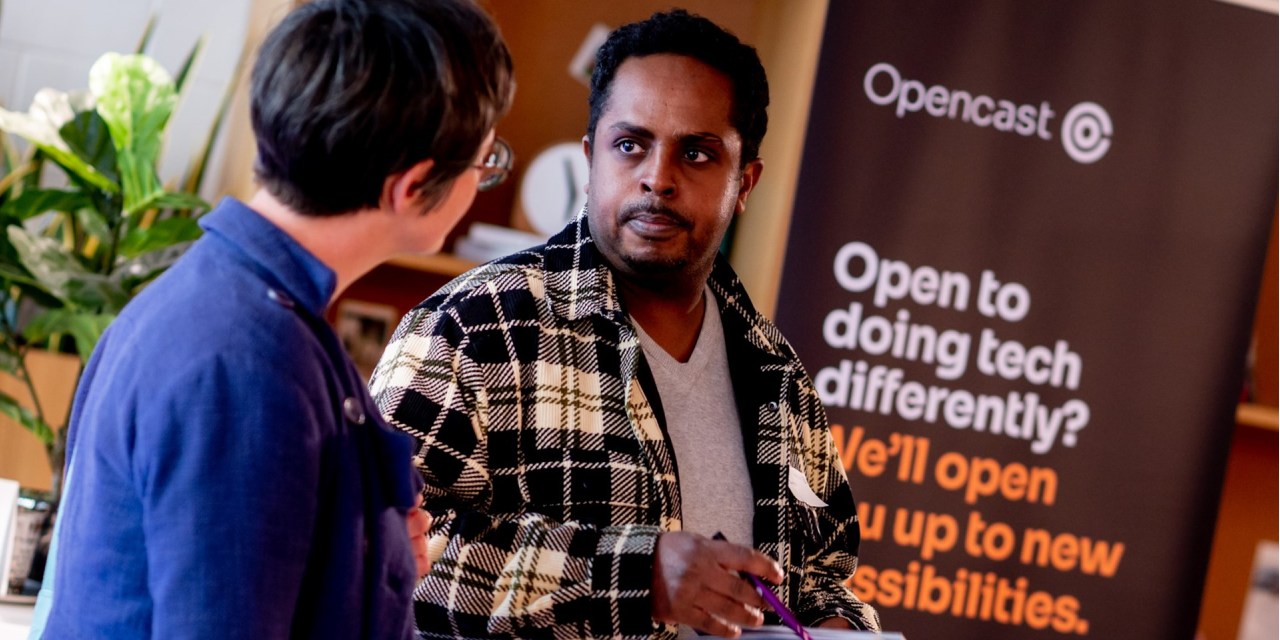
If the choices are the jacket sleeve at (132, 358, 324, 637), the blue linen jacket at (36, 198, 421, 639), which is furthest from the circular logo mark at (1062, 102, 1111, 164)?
the jacket sleeve at (132, 358, 324, 637)

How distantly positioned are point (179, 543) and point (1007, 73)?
2.50 meters

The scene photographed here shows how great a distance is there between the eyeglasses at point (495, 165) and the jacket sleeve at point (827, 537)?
2.52ft

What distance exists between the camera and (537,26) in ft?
9.98

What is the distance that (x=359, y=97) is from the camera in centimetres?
81

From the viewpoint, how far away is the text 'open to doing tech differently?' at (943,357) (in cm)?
286

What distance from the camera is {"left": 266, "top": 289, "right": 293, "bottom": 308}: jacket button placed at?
0.80 m

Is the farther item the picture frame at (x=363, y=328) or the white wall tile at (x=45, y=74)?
the picture frame at (x=363, y=328)

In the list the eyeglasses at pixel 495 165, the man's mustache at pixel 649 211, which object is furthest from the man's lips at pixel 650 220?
the eyeglasses at pixel 495 165

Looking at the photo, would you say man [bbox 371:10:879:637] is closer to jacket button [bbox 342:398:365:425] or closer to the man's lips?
the man's lips

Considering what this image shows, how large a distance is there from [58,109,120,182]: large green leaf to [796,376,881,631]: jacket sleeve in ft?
3.95

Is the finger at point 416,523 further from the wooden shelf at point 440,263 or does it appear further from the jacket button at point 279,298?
the wooden shelf at point 440,263

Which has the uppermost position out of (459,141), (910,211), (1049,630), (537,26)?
(537,26)

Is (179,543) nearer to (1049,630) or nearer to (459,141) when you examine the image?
(459,141)

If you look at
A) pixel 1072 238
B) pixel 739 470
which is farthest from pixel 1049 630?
pixel 739 470
